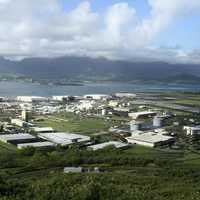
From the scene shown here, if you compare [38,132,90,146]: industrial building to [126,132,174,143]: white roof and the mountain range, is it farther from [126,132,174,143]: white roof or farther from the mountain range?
the mountain range

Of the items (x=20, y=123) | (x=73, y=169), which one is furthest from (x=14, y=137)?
(x=73, y=169)

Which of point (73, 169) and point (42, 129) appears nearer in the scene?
point (73, 169)

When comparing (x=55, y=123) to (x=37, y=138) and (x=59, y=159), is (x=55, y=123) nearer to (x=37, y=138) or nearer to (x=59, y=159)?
(x=37, y=138)

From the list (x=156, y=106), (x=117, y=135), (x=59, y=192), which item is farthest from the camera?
(x=156, y=106)

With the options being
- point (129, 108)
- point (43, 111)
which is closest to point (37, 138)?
point (43, 111)

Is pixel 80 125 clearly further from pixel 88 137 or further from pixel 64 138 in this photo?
pixel 64 138

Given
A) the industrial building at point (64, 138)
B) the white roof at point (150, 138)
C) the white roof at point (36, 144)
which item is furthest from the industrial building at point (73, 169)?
the white roof at point (150, 138)
